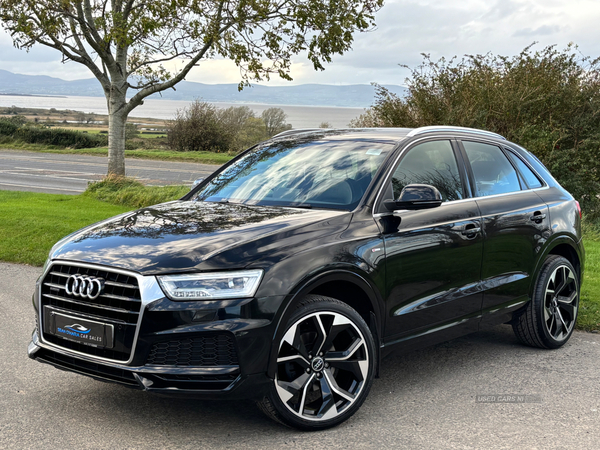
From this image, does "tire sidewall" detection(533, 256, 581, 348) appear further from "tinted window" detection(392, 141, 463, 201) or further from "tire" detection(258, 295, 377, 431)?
"tire" detection(258, 295, 377, 431)

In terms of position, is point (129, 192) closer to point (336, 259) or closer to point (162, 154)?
point (336, 259)

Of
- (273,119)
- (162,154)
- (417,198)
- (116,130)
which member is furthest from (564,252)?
(273,119)

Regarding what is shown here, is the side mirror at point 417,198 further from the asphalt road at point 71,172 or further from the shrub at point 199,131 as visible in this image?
the shrub at point 199,131

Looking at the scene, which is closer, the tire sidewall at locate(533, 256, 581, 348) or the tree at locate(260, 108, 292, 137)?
the tire sidewall at locate(533, 256, 581, 348)

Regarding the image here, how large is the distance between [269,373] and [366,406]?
1.01 meters

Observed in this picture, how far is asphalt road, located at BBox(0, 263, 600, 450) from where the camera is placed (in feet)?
12.2

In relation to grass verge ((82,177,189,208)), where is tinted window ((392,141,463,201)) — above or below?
above

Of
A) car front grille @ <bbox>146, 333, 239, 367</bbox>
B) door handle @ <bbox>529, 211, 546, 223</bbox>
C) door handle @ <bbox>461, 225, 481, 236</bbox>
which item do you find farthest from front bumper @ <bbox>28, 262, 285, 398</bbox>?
door handle @ <bbox>529, 211, 546, 223</bbox>

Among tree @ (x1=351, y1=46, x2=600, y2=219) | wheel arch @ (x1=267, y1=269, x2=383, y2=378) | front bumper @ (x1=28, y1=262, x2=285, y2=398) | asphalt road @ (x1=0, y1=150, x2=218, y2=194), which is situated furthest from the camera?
asphalt road @ (x1=0, y1=150, x2=218, y2=194)

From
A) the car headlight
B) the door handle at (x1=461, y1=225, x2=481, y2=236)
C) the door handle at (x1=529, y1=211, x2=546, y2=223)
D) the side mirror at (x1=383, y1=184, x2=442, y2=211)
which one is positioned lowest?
the car headlight

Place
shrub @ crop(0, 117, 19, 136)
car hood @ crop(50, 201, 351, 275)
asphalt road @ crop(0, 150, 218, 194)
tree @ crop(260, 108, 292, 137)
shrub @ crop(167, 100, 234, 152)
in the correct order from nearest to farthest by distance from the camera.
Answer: car hood @ crop(50, 201, 351, 275), asphalt road @ crop(0, 150, 218, 194), shrub @ crop(167, 100, 234, 152), shrub @ crop(0, 117, 19, 136), tree @ crop(260, 108, 292, 137)

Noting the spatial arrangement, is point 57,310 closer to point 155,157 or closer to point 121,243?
point 121,243

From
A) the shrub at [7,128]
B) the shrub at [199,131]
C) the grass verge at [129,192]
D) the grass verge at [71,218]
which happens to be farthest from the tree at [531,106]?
the shrub at [7,128]

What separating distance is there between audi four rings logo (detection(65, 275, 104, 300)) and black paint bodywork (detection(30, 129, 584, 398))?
0.35 ft
